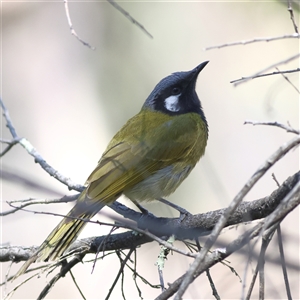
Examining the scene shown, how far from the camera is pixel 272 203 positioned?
2609 mm

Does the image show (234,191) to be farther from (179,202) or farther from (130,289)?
(130,289)

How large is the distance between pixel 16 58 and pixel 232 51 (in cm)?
293

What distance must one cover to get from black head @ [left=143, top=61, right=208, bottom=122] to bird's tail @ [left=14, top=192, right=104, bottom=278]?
1.58m

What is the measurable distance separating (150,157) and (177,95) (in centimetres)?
94

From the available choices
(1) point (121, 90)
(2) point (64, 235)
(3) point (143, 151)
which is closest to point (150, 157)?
(3) point (143, 151)

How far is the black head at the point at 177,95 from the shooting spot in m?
4.80

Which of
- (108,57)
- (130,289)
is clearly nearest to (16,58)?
(108,57)

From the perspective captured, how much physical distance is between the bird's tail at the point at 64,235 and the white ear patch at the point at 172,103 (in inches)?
61.7

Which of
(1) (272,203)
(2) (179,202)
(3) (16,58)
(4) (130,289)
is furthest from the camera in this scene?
(3) (16,58)

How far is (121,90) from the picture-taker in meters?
6.84

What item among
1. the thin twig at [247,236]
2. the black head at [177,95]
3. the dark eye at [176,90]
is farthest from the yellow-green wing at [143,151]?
the thin twig at [247,236]

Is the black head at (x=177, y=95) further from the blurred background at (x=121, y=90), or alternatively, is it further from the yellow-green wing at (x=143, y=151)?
the blurred background at (x=121, y=90)

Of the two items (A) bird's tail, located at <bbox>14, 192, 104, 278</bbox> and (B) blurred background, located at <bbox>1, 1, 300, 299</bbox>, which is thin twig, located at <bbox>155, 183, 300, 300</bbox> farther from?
(B) blurred background, located at <bbox>1, 1, 300, 299</bbox>

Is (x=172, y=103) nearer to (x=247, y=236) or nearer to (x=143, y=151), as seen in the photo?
(x=143, y=151)
